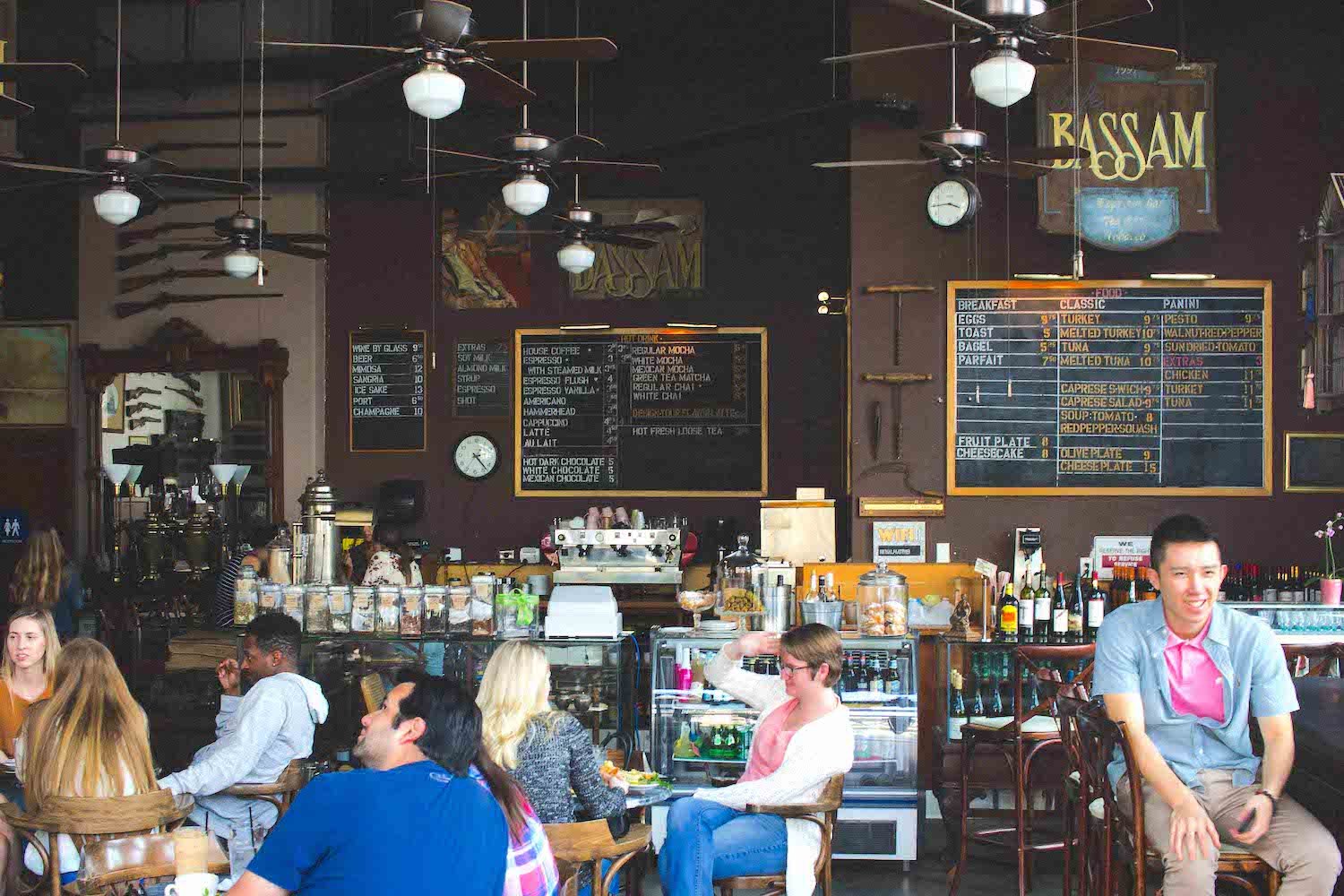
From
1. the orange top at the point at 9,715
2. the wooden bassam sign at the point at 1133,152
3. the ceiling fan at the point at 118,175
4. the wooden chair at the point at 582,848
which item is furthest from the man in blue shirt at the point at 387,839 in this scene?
the wooden bassam sign at the point at 1133,152

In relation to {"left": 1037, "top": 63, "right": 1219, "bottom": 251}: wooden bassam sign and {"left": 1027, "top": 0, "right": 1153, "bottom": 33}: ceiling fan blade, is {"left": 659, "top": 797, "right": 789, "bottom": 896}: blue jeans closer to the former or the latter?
{"left": 1027, "top": 0, "right": 1153, "bottom": 33}: ceiling fan blade

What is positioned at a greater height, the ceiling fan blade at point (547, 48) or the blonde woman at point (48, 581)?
the ceiling fan blade at point (547, 48)

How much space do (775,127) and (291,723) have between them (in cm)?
532

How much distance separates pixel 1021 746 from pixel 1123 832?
1.51 m

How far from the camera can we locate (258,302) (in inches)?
392

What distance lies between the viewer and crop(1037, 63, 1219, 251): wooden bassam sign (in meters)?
7.83

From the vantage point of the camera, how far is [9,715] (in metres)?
4.82

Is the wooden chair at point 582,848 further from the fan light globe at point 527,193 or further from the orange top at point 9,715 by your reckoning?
the fan light globe at point 527,193

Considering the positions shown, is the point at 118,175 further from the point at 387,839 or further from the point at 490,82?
the point at 387,839

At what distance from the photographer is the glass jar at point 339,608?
579cm

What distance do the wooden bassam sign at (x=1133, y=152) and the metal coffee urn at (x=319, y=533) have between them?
4.35 meters

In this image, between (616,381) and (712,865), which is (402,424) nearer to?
(616,381)

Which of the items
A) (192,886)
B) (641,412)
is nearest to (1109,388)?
(641,412)

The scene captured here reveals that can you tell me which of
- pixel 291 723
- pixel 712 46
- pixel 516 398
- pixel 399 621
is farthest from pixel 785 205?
pixel 291 723
